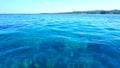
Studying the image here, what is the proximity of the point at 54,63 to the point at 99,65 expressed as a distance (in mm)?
1737

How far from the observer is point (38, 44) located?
7977 mm

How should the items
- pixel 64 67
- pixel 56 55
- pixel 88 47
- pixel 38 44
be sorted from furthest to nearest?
pixel 38 44
pixel 88 47
pixel 56 55
pixel 64 67

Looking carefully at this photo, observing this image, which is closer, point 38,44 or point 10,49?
point 10,49

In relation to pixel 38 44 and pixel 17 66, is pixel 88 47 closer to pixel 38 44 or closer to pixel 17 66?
pixel 38 44

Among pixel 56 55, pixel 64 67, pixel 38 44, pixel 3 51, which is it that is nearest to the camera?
pixel 64 67

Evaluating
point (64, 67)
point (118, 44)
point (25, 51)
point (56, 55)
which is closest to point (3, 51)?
point (25, 51)

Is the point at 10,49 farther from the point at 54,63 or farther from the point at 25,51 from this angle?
the point at 54,63

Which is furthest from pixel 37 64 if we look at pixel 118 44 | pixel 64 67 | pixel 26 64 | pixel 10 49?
pixel 118 44

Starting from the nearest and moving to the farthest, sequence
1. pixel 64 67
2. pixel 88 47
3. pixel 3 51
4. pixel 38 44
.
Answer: pixel 64 67, pixel 3 51, pixel 88 47, pixel 38 44

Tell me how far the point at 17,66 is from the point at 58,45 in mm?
2838

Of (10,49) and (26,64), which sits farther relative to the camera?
(10,49)

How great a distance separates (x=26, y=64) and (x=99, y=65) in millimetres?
2820

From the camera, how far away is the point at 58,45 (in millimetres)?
7680

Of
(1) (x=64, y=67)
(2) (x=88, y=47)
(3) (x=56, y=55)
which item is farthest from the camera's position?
(2) (x=88, y=47)
